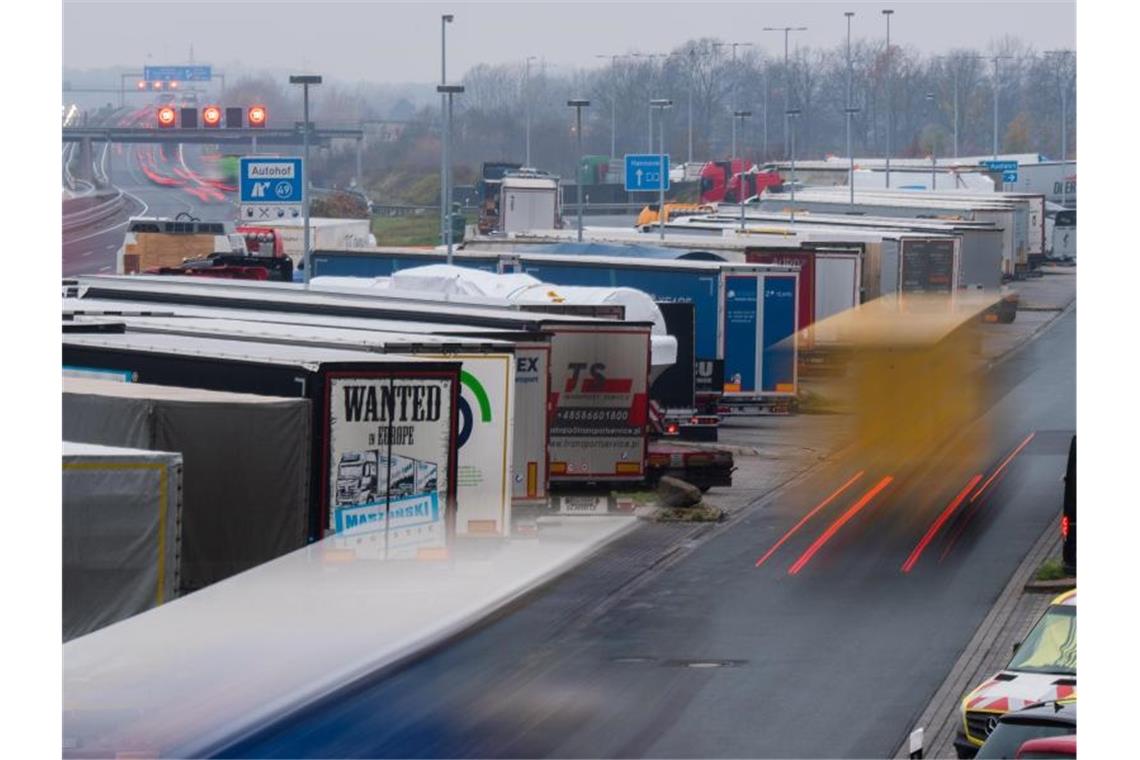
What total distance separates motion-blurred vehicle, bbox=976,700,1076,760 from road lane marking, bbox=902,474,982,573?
33.6 ft

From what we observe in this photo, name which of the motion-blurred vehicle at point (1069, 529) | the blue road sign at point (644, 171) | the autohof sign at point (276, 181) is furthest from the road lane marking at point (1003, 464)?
the blue road sign at point (644, 171)

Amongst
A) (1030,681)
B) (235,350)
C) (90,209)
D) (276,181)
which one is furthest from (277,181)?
(90,209)

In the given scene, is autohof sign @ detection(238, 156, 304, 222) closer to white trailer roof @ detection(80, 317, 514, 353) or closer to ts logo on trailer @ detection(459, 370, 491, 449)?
white trailer roof @ detection(80, 317, 514, 353)

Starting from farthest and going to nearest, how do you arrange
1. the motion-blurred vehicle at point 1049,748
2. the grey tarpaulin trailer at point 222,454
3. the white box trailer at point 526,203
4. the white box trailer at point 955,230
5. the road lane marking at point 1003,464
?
the white box trailer at point 526,203, the white box trailer at point 955,230, the road lane marking at point 1003,464, the grey tarpaulin trailer at point 222,454, the motion-blurred vehicle at point 1049,748

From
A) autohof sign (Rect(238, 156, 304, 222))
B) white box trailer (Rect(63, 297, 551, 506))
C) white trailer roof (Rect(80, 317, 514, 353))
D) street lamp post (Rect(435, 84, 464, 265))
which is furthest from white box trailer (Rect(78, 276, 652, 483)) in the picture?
street lamp post (Rect(435, 84, 464, 265))

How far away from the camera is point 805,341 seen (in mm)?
44969

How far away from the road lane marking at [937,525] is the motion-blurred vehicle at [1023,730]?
10.2 m

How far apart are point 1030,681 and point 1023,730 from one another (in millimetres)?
2950

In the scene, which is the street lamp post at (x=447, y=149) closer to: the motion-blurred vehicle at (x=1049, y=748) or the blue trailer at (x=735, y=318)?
the blue trailer at (x=735, y=318)

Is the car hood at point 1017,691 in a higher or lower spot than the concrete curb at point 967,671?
higher

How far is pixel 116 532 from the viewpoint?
532 inches

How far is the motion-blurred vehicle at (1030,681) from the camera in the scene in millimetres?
15078

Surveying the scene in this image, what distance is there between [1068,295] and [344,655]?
5623 centimetres
